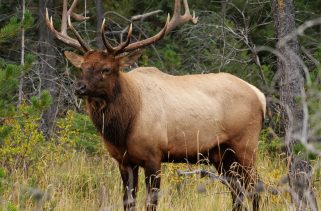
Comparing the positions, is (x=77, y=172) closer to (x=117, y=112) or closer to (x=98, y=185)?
(x=98, y=185)

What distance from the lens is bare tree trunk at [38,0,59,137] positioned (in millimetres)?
12980

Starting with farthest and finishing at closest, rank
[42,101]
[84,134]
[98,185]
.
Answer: [84,134]
[98,185]
[42,101]

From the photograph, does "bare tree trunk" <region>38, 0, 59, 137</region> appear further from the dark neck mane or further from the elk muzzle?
the elk muzzle

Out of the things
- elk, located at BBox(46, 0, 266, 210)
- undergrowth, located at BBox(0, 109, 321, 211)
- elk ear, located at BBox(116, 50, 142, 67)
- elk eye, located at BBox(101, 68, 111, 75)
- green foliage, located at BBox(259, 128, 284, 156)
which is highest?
elk ear, located at BBox(116, 50, 142, 67)

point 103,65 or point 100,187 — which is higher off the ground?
point 103,65

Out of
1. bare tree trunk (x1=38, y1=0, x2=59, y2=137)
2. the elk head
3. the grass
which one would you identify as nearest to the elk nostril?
the elk head

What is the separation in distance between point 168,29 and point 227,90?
990 millimetres

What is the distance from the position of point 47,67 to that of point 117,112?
571 centimetres

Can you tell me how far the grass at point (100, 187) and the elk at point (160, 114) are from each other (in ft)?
0.72

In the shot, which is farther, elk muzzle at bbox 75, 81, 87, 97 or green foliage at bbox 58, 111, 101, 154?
green foliage at bbox 58, 111, 101, 154

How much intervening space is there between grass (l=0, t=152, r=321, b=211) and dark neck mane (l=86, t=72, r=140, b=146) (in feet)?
1.85

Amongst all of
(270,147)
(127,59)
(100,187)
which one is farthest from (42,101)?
(270,147)

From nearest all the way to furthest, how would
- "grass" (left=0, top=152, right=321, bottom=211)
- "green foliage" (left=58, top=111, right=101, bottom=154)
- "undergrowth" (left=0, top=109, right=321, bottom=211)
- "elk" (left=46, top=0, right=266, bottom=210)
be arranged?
"grass" (left=0, top=152, right=321, bottom=211) < "elk" (left=46, top=0, right=266, bottom=210) < "undergrowth" (left=0, top=109, right=321, bottom=211) < "green foliage" (left=58, top=111, right=101, bottom=154)

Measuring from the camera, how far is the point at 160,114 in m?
8.10
